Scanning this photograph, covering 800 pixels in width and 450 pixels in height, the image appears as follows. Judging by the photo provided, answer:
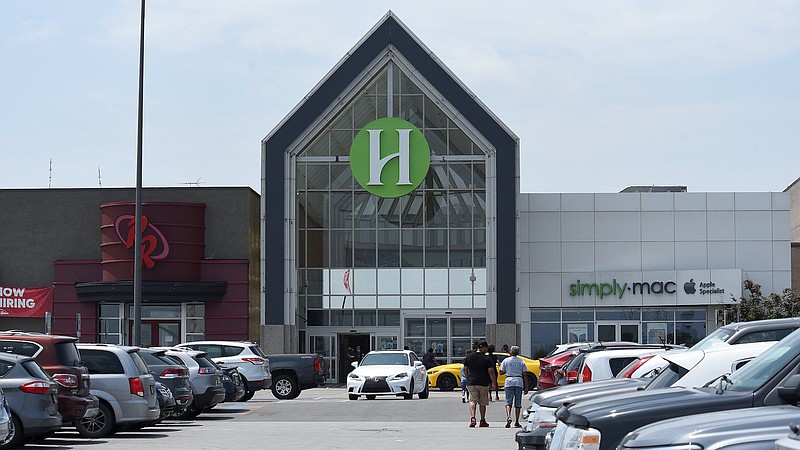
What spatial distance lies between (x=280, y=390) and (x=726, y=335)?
2100 centimetres

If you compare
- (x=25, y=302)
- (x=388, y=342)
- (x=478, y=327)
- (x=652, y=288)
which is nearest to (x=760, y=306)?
(x=652, y=288)

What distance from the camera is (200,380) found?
25.9 meters

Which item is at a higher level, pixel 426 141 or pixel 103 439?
pixel 426 141

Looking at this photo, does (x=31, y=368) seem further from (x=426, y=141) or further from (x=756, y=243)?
(x=756, y=243)

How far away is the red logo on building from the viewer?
46.6 m

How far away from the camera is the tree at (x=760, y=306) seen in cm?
4609

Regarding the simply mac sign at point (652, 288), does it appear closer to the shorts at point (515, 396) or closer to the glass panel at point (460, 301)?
the glass panel at point (460, 301)

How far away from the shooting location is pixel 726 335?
1611cm

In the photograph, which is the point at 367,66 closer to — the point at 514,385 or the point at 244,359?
the point at 244,359

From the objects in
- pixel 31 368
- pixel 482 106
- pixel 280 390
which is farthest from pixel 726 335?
pixel 482 106

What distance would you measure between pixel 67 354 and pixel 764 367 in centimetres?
1211

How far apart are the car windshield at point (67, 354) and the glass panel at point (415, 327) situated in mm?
29941

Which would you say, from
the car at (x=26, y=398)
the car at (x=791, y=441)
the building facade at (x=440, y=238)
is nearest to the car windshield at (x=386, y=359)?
the building facade at (x=440, y=238)

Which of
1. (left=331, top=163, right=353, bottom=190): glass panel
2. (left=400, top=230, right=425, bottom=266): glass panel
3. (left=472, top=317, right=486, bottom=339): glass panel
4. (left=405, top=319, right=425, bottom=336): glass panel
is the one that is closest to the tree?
(left=472, top=317, right=486, bottom=339): glass panel
